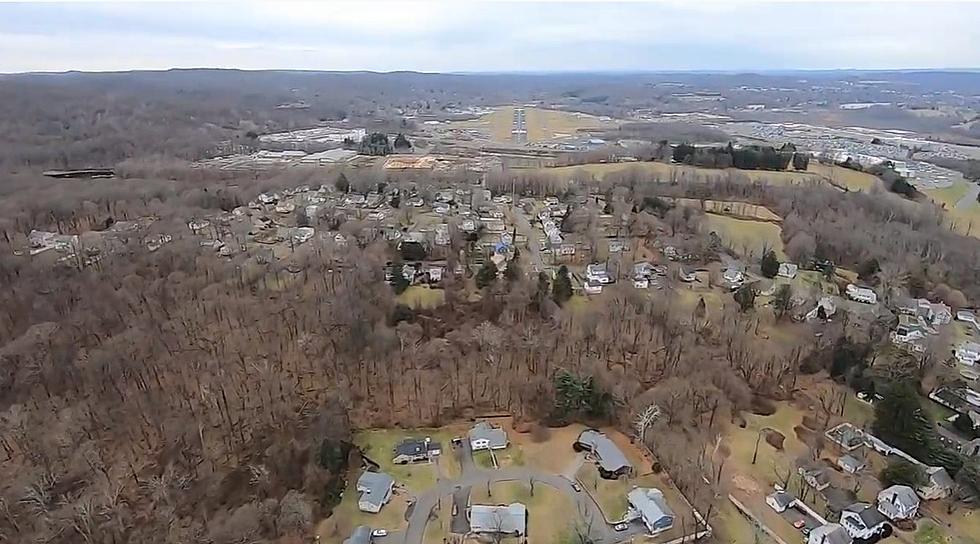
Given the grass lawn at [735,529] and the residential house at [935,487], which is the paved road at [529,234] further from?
the residential house at [935,487]

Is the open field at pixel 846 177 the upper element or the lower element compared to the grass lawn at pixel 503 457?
upper

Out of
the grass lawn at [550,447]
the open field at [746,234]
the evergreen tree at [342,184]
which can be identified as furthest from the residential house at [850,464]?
the evergreen tree at [342,184]

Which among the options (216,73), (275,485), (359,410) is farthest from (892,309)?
(216,73)

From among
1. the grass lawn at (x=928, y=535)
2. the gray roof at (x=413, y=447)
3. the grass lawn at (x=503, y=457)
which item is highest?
the gray roof at (x=413, y=447)

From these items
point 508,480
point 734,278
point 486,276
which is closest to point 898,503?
point 508,480

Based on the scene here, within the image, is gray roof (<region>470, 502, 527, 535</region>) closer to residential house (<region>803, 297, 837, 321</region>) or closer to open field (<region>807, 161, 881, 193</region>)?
residential house (<region>803, 297, 837, 321</region>)

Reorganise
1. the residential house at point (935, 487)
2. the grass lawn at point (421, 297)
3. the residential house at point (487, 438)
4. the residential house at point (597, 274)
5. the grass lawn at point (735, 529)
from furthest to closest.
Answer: the residential house at point (597, 274)
the grass lawn at point (421, 297)
the residential house at point (487, 438)
the residential house at point (935, 487)
the grass lawn at point (735, 529)

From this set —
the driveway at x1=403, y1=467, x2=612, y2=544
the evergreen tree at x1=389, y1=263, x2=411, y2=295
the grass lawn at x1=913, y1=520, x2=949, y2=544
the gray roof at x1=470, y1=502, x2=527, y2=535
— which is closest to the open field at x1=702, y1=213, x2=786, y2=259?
the evergreen tree at x1=389, y1=263, x2=411, y2=295

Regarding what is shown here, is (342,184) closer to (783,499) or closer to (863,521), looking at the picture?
(783,499)
